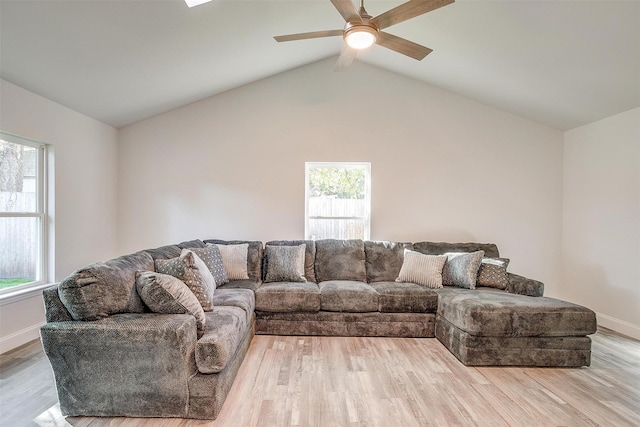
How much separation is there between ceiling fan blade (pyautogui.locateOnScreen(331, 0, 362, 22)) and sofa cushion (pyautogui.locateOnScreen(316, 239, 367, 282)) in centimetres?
261

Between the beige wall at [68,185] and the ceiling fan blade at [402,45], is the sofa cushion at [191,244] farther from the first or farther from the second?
the ceiling fan blade at [402,45]

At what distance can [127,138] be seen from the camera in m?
4.66

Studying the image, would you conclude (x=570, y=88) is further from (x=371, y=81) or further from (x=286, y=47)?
(x=286, y=47)

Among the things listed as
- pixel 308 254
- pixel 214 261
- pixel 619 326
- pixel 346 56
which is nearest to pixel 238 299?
pixel 214 261

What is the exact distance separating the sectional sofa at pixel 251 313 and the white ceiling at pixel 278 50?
187cm

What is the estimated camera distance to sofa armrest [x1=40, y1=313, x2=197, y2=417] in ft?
6.34

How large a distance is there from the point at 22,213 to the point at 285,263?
8.85ft

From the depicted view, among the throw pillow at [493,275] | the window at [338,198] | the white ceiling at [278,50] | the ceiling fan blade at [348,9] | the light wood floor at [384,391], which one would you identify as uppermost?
the white ceiling at [278,50]

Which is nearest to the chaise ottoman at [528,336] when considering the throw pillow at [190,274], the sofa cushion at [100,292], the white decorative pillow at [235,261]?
the throw pillow at [190,274]

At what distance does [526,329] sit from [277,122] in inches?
147

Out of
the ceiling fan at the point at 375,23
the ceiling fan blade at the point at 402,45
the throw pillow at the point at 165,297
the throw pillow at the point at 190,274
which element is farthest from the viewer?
the throw pillow at the point at 190,274

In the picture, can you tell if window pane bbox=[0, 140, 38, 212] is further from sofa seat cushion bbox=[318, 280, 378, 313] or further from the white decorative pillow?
sofa seat cushion bbox=[318, 280, 378, 313]

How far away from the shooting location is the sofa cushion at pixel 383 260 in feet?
13.3

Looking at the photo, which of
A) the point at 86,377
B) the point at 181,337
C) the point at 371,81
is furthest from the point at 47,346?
the point at 371,81
